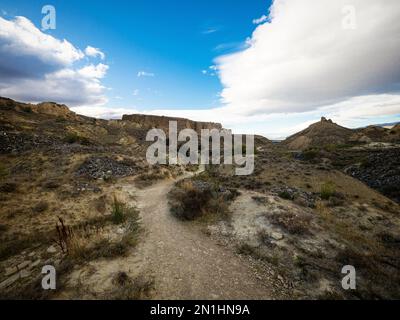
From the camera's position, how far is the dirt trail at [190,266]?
5.51 m

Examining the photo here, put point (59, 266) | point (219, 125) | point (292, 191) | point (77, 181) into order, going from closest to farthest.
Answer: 1. point (59, 266)
2. point (77, 181)
3. point (292, 191)
4. point (219, 125)

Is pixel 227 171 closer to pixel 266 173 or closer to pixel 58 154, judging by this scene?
pixel 266 173

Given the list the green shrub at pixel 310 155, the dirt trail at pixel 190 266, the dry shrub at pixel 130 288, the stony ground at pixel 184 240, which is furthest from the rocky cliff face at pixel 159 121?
the dry shrub at pixel 130 288

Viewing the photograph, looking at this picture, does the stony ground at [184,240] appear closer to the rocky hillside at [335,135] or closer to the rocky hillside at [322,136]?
the rocky hillside at [335,135]

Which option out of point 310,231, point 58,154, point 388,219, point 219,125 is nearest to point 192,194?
point 310,231

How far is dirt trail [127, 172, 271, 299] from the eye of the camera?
18.1 ft

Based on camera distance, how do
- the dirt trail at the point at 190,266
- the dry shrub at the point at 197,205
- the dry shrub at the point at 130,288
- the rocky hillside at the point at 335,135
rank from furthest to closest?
the rocky hillside at the point at 335,135 < the dry shrub at the point at 197,205 < the dirt trail at the point at 190,266 < the dry shrub at the point at 130,288

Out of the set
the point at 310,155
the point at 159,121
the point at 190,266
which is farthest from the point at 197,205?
the point at 159,121

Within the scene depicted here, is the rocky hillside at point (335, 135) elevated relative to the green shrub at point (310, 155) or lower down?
elevated

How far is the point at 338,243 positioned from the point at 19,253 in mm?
12467

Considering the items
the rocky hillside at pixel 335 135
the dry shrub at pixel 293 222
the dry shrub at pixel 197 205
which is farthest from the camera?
the rocky hillside at pixel 335 135

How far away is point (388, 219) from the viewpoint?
11.9 m

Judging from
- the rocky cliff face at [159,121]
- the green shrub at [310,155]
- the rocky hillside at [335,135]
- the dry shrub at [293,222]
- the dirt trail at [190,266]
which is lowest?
the dirt trail at [190,266]

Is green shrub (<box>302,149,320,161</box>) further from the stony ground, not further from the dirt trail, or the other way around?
the dirt trail
